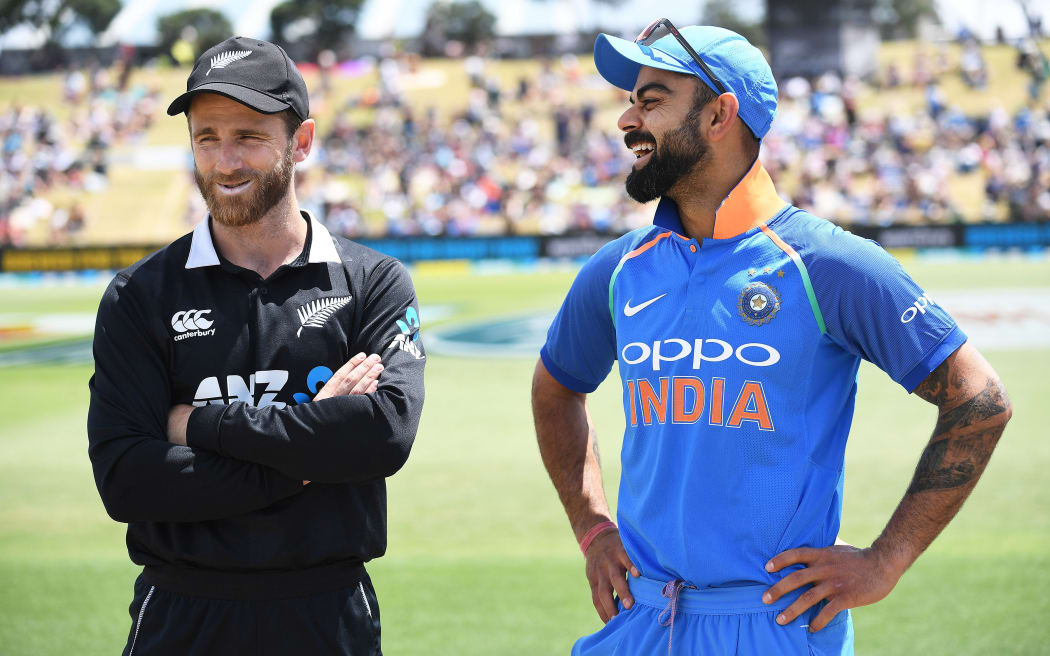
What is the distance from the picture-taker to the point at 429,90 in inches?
1759

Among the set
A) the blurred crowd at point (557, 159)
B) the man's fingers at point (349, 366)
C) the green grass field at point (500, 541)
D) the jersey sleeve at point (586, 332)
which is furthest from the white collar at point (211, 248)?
the blurred crowd at point (557, 159)

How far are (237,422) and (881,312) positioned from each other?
4.99 feet

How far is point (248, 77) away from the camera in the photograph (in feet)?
8.75

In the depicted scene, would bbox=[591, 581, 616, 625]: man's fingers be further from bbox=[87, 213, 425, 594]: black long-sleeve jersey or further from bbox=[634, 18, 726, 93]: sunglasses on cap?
bbox=[634, 18, 726, 93]: sunglasses on cap

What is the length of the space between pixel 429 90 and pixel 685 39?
43.3 meters

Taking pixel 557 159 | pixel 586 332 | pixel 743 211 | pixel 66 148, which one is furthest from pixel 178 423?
pixel 66 148

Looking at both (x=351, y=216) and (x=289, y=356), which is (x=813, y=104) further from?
(x=289, y=356)

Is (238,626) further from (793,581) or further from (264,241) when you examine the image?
(793,581)

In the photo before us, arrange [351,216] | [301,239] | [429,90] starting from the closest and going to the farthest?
[301,239]
[351,216]
[429,90]

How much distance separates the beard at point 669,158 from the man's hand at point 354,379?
804 mm

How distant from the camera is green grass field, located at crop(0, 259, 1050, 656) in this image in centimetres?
497

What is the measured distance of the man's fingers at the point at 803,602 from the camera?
2355 mm

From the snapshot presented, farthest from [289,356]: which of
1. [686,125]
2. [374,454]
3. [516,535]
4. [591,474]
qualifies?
[516,535]

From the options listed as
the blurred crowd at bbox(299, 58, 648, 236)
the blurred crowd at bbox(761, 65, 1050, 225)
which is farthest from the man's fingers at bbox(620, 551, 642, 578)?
the blurred crowd at bbox(761, 65, 1050, 225)
